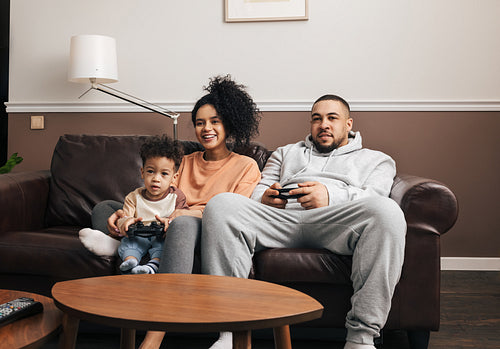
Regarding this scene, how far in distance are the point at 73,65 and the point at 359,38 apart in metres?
1.82

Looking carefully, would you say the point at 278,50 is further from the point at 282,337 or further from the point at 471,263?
A: the point at 282,337

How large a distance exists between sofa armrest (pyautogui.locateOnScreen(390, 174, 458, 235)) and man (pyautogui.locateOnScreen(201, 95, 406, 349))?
113 mm

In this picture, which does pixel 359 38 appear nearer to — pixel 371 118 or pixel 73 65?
pixel 371 118

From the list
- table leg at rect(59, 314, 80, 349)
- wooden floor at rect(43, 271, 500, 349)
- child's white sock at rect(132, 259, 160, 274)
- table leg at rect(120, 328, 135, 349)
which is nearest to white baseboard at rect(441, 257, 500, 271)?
wooden floor at rect(43, 271, 500, 349)

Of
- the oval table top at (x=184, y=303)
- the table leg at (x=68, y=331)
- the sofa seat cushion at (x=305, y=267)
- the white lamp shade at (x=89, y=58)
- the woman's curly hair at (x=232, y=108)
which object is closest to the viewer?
the oval table top at (x=184, y=303)

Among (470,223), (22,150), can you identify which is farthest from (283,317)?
(22,150)

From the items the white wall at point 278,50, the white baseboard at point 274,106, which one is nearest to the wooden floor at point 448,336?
the white baseboard at point 274,106

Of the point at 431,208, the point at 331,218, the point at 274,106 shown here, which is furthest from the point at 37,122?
the point at 431,208

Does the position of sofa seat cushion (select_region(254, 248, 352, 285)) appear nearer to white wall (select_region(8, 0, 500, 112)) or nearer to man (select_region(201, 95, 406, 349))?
man (select_region(201, 95, 406, 349))

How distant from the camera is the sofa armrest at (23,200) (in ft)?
6.67

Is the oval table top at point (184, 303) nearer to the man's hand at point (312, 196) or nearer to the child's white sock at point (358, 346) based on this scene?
the child's white sock at point (358, 346)

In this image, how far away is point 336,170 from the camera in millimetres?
2123

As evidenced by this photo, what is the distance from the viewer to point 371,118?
3.10 meters

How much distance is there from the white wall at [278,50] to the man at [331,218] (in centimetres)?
93
